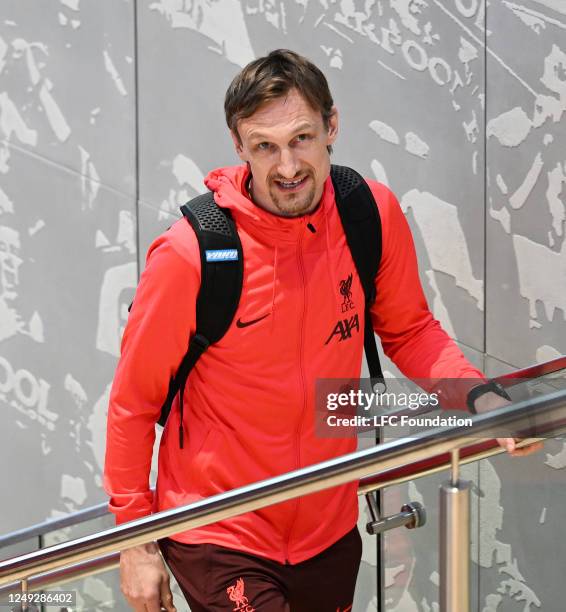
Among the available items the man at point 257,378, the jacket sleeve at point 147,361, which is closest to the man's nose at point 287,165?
the man at point 257,378

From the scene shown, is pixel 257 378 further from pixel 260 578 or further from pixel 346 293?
pixel 260 578

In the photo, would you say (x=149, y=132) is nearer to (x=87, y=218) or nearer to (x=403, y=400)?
(x=87, y=218)

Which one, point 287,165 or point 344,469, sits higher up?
point 287,165

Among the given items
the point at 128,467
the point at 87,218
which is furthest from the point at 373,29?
the point at 128,467

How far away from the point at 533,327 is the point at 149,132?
1.85 meters

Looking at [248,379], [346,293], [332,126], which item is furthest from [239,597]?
[332,126]

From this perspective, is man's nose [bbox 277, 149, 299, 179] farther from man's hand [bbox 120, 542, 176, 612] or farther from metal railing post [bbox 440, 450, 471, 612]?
man's hand [bbox 120, 542, 176, 612]

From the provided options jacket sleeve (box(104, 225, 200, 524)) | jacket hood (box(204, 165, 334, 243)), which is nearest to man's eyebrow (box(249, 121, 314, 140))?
jacket hood (box(204, 165, 334, 243))

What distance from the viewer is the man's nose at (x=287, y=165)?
2.06m

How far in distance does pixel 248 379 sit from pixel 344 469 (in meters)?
0.42

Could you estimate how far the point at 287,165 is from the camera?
2057 millimetres

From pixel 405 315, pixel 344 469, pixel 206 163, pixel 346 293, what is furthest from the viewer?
pixel 206 163

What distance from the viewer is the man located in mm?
2035

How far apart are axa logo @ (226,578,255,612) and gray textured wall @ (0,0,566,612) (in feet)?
1.16
